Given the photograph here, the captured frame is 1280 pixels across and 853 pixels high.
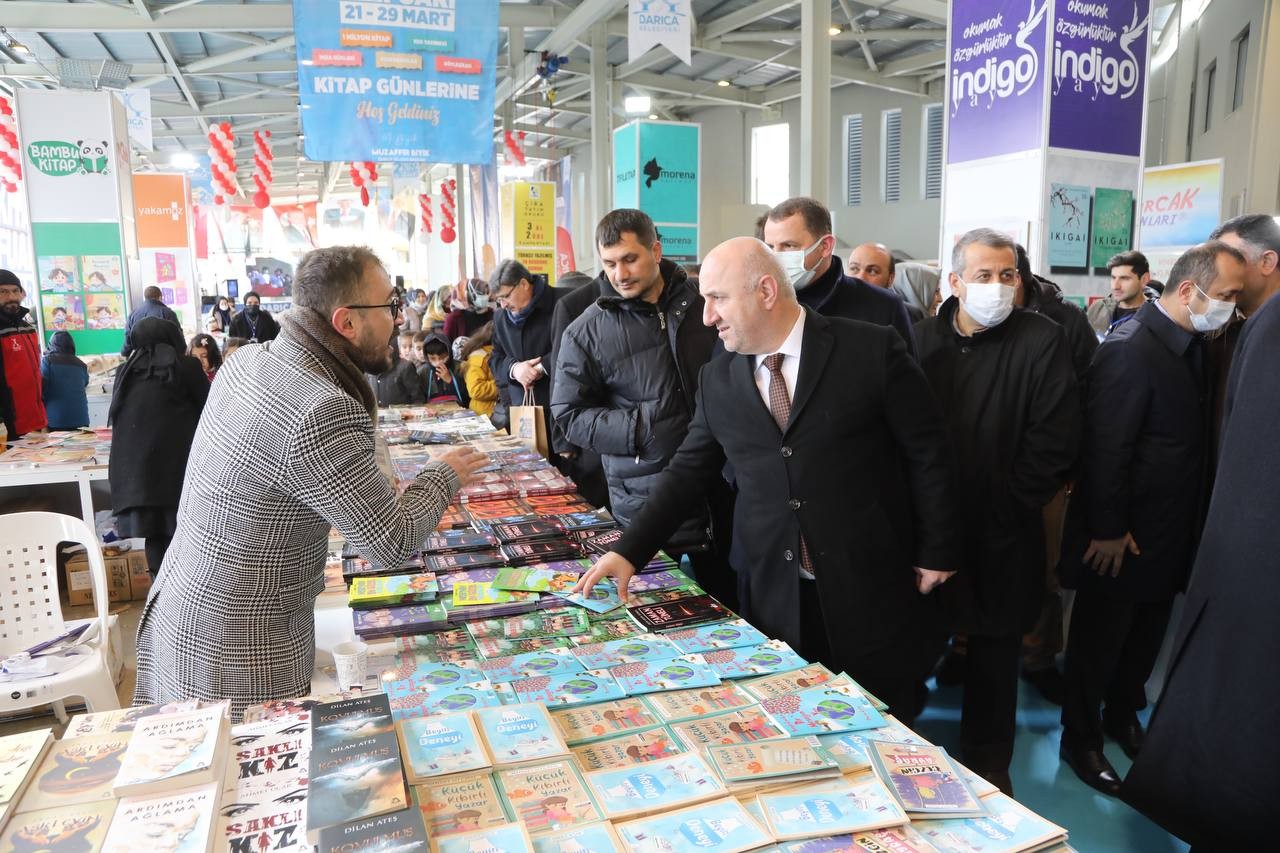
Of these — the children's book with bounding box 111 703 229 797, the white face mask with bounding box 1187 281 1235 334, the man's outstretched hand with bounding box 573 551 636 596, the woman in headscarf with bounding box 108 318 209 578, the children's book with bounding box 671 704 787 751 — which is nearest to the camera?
the children's book with bounding box 111 703 229 797

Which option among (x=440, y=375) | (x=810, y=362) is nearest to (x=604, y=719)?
(x=810, y=362)

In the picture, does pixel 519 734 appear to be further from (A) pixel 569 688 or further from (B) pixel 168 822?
(B) pixel 168 822

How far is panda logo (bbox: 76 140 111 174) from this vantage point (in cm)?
730

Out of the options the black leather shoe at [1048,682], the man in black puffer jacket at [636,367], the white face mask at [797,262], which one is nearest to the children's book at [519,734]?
the man in black puffer jacket at [636,367]

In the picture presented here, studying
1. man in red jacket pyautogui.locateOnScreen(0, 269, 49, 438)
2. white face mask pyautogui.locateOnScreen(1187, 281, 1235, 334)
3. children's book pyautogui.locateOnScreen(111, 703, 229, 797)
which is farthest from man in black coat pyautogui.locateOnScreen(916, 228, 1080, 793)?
man in red jacket pyautogui.locateOnScreen(0, 269, 49, 438)

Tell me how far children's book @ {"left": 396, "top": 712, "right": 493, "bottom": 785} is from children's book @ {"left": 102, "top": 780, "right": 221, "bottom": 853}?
0.28 meters

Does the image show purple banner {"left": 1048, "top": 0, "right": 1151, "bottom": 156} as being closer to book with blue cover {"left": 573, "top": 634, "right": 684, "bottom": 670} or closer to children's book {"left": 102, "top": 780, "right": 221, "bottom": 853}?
book with blue cover {"left": 573, "top": 634, "right": 684, "bottom": 670}

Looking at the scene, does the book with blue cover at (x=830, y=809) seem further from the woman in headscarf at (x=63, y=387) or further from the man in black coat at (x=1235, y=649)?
the woman in headscarf at (x=63, y=387)

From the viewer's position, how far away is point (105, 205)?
7.39 meters

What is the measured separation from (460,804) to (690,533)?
5.84 feet

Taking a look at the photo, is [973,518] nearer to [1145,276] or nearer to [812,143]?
[1145,276]

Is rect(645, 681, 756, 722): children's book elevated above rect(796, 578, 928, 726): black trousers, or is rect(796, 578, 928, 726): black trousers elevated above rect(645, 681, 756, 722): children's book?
rect(645, 681, 756, 722): children's book

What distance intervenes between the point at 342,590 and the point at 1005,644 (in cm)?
201

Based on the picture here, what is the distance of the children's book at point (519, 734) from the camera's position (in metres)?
1.38
